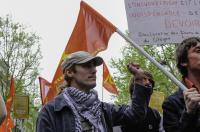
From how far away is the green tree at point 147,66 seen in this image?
2211cm

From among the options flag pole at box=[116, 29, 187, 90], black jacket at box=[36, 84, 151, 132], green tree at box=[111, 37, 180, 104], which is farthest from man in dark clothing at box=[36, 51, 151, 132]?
green tree at box=[111, 37, 180, 104]

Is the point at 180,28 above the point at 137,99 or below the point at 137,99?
above

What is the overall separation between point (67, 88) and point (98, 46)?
4.94ft

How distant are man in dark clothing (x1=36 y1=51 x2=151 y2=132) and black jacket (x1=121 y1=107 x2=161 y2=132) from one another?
32 centimetres

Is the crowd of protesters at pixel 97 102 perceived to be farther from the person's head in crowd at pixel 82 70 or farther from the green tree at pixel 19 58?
the green tree at pixel 19 58

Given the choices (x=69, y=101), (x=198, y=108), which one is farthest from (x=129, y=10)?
(x=198, y=108)

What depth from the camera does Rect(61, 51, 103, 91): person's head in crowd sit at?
12.7ft

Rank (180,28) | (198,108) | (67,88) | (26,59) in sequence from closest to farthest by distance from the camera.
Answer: (198,108)
(67,88)
(180,28)
(26,59)

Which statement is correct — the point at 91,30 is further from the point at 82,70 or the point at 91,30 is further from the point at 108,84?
the point at 108,84

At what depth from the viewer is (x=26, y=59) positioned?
28922mm

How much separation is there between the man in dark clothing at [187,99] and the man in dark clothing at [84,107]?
0.99 ft

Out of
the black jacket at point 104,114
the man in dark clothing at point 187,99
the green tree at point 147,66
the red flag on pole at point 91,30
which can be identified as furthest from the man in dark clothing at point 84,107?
the green tree at point 147,66

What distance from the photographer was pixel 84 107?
3795 mm

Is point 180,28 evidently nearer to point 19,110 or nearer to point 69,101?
point 69,101
